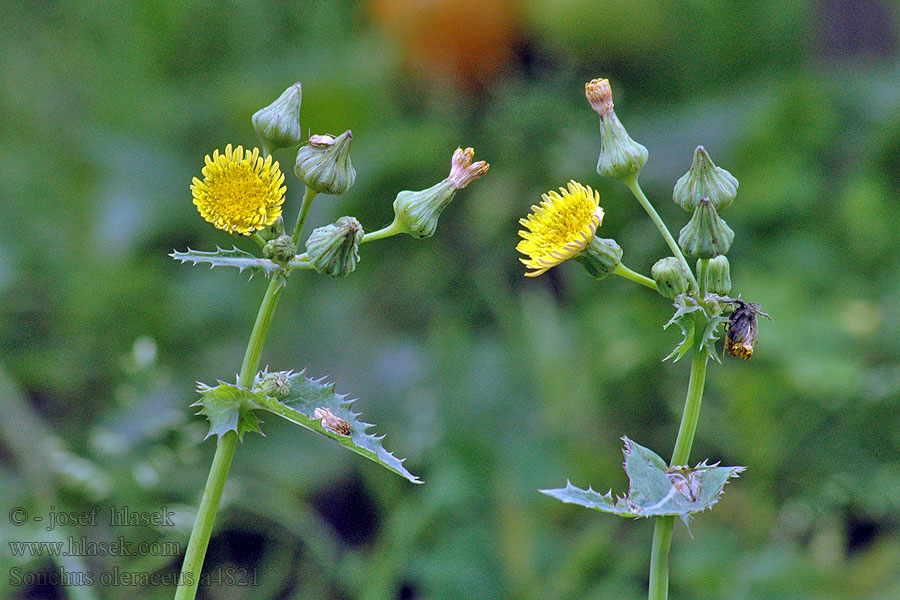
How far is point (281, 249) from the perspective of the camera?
2.03 feet

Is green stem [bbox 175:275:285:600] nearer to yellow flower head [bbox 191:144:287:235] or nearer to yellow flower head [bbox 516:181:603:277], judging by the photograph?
yellow flower head [bbox 191:144:287:235]

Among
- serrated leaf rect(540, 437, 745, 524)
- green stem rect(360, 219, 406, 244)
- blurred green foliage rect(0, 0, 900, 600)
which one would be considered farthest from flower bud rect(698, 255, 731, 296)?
blurred green foliage rect(0, 0, 900, 600)

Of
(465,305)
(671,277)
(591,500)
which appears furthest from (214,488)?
(465,305)

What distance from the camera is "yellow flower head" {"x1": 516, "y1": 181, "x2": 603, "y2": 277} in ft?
2.06

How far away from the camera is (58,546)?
106 centimetres

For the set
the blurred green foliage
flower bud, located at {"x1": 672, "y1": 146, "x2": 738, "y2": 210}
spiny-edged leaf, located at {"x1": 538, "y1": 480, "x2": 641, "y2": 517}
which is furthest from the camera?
the blurred green foliage

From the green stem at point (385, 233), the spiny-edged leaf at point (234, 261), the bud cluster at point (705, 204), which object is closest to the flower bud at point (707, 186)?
the bud cluster at point (705, 204)

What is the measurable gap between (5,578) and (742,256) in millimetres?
1503

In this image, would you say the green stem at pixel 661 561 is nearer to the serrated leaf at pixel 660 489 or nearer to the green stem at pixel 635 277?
the serrated leaf at pixel 660 489

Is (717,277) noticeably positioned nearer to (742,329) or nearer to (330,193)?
(742,329)

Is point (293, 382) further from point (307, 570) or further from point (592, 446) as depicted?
point (592, 446)

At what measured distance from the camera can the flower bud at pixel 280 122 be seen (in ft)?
2.16

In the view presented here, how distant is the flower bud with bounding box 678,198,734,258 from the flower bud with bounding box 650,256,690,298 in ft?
→ 0.05

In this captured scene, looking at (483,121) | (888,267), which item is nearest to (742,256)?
(888,267)
